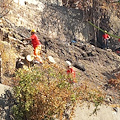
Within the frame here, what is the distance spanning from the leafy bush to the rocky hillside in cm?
321

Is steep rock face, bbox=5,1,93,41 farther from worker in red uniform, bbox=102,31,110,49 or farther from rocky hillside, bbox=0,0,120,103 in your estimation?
worker in red uniform, bbox=102,31,110,49

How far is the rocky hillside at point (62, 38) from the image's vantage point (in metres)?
15.1

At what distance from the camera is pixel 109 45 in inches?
876

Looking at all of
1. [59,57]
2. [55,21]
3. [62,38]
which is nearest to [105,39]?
[62,38]

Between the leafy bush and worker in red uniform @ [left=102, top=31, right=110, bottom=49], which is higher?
the leafy bush

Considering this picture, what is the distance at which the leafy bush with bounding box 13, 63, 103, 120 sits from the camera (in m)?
9.24

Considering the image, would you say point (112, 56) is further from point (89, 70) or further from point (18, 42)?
point (18, 42)

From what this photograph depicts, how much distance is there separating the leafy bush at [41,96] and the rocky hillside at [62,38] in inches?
126

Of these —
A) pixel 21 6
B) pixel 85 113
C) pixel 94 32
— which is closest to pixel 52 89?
pixel 85 113

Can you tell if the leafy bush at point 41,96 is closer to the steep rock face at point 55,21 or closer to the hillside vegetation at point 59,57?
the hillside vegetation at point 59,57

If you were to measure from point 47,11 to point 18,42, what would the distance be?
5.70 m

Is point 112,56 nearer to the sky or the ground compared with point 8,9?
nearer to the ground

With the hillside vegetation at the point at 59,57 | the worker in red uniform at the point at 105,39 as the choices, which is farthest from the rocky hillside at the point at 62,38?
the worker in red uniform at the point at 105,39

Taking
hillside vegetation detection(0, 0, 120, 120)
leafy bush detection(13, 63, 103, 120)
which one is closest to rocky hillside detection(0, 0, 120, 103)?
hillside vegetation detection(0, 0, 120, 120)
